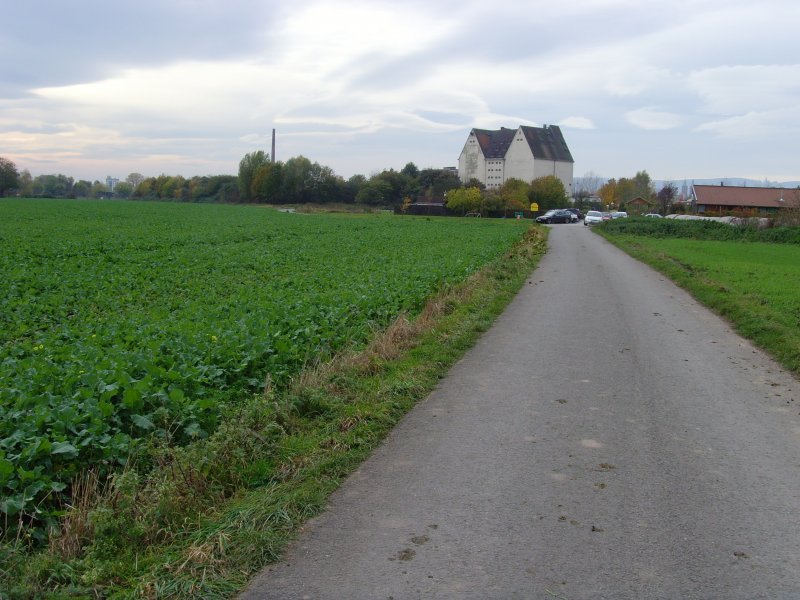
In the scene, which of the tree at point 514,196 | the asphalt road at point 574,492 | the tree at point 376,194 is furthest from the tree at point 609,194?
the asphalt road at point 574,492

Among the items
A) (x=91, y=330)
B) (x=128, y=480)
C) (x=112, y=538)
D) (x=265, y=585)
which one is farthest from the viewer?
(x=91, y=330)

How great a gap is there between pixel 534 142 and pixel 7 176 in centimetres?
9676

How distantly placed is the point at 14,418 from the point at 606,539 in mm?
4617

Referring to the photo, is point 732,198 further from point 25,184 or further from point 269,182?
point 25,184

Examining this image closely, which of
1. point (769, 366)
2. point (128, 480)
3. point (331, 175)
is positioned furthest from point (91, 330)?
point (331, 175)

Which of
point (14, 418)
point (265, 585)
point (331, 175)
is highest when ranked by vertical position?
point (331, 175)

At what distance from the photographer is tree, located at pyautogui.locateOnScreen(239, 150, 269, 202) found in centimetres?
13250

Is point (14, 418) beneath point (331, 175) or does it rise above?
beneath

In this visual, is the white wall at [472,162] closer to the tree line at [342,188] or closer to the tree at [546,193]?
the tree line at [342,188]

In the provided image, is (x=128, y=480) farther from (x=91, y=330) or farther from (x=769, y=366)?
(x=769, y=366)

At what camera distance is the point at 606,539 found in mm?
4395

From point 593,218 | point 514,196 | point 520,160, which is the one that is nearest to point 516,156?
point 520,160

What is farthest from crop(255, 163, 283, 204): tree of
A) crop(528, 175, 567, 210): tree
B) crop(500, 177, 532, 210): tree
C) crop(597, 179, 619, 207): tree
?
crop(597, 179, 619, 207): tree

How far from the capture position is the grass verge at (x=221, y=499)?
3824mm
